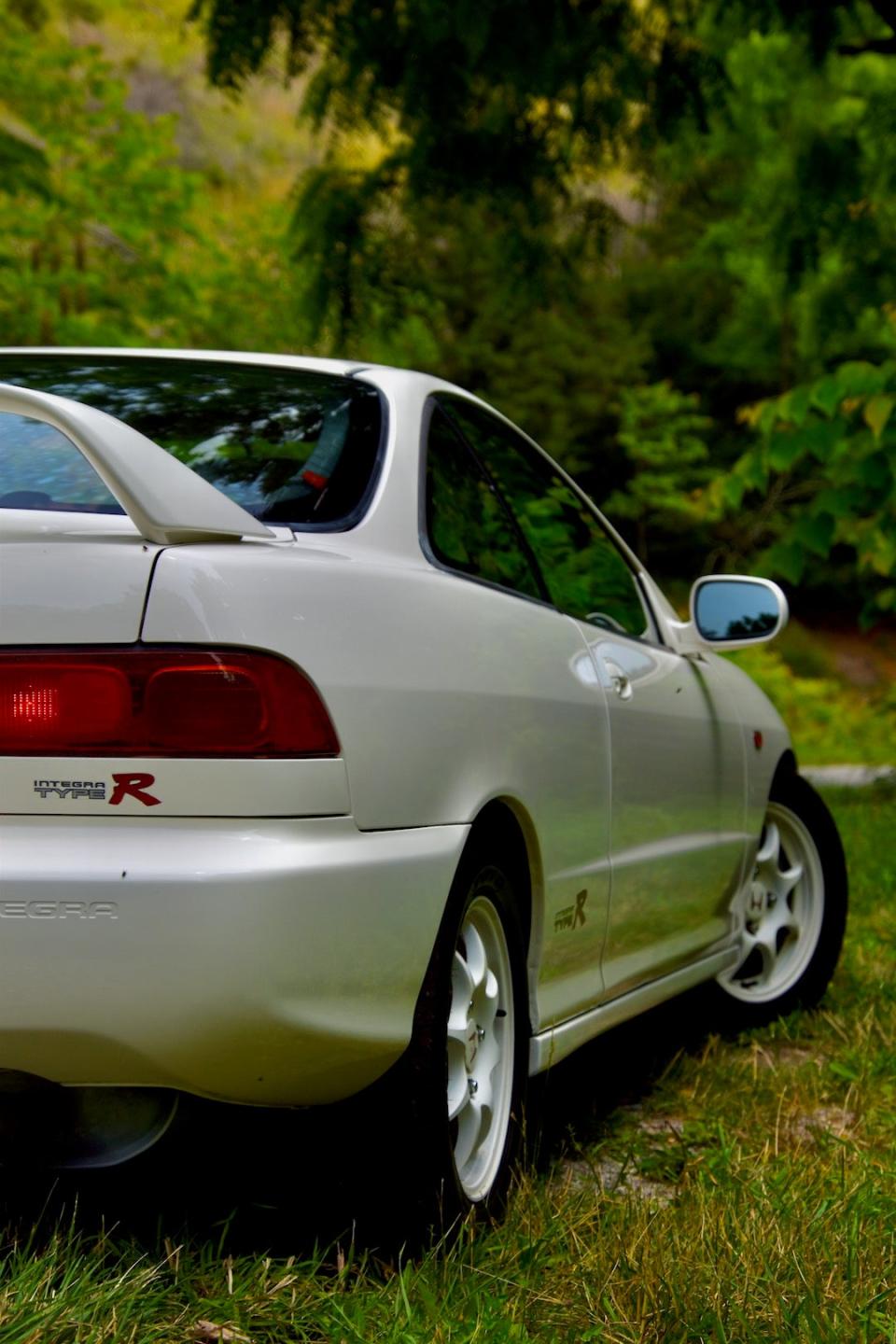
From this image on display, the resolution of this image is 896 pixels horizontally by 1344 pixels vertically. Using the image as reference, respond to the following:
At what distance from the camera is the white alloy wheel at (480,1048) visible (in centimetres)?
282

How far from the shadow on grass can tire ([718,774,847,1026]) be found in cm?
160

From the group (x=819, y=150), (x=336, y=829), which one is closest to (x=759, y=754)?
(x=336, y=829)

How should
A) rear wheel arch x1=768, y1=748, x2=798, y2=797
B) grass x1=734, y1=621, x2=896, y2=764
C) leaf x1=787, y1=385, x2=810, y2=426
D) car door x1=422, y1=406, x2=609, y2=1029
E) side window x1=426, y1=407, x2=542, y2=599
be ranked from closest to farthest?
car door x1=422, y1=406, x2=609, y2=1029, side window x1=426, y1=407, x2=542, y2=599, rear wheel arch x1=768, y1=748, x2=798, y2=797, leaf x1=787, y1=385, x2=810, y2=426, grass x1=734, y1=621, x2=896, y2=764

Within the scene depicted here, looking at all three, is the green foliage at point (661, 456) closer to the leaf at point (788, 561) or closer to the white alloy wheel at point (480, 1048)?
the leaf at point (788, 561)

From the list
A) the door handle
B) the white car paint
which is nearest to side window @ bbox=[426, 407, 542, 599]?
the white car paint

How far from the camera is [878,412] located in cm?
799

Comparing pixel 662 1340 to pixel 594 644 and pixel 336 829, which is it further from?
pixel 594 644

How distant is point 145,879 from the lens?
222 centimetres

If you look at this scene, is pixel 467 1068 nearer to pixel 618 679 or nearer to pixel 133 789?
pixel 133 789

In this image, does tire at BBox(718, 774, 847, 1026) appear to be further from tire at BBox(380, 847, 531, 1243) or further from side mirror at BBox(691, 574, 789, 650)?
tire at BBox(380, 847, 531, 1243)

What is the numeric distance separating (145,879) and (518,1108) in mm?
1098

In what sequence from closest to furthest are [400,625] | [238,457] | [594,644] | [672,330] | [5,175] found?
[400,625] → [238,457] → [594,644] → [5,175] → [672,330]

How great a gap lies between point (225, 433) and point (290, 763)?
2.98ft

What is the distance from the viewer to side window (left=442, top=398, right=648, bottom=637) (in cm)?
359
